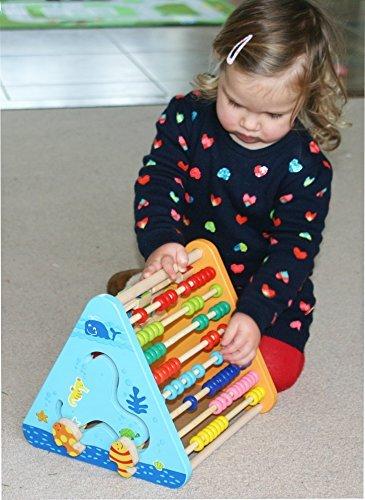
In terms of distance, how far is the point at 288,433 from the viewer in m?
1.16

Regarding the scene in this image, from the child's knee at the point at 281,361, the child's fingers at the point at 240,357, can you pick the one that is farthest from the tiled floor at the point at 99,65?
the child's fingers at the point at 240,357

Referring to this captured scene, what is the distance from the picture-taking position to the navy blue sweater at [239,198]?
118 centimetres

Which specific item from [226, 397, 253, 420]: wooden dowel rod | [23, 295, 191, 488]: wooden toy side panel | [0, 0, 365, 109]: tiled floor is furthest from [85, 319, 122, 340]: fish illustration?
[0, 0, 365, 109]: tiled floor

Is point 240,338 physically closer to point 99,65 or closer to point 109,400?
point 109,400

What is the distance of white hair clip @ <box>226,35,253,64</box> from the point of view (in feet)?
3.53

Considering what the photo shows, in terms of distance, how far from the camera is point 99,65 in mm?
2596

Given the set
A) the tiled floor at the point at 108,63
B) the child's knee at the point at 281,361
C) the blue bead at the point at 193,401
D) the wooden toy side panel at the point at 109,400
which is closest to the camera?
the wooden toy side panel at the point at 109,400

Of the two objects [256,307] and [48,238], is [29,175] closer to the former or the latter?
[48,238]

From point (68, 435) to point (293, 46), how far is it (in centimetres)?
52

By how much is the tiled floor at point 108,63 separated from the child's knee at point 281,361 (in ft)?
3.29

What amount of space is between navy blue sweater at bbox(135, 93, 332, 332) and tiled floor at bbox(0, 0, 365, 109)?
0.90 m

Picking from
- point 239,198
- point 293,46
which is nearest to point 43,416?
point 239,198

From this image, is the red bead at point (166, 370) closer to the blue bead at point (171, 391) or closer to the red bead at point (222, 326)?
the blue bead at point (171, 391)

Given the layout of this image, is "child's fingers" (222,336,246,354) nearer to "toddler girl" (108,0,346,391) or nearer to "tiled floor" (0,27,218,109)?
"toddler girl" (108,0,346,391)
